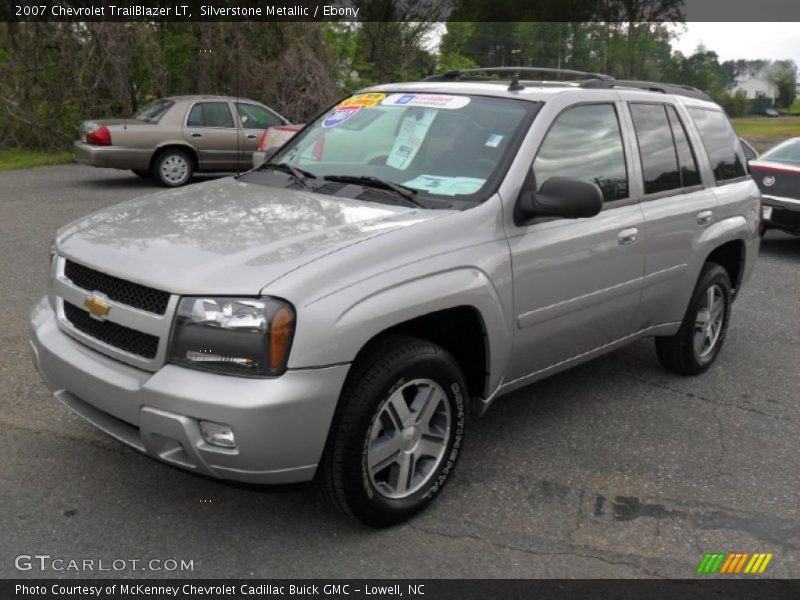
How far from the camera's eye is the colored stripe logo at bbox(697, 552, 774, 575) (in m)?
3.35

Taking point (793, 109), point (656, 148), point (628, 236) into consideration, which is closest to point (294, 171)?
point (628, 236)

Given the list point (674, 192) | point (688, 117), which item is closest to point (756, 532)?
point (674, 192)

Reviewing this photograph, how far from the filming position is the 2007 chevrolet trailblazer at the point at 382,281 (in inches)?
119

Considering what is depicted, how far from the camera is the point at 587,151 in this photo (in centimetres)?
442

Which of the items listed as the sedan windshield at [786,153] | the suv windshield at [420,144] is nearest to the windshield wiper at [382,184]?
the suv windshield at [420,144]

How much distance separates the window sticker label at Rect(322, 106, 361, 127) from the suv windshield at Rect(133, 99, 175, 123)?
984cm

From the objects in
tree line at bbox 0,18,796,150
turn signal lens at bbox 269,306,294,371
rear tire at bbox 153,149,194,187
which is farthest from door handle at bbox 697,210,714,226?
tree line at bbox 0,18,796,150

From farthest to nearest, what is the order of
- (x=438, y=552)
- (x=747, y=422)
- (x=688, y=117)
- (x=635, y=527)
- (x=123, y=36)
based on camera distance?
(x=123, y=36), (x=688, y=117), (x=747, y=422), (x=635, y=527), (x=438, y=552)

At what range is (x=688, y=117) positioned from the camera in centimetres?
533

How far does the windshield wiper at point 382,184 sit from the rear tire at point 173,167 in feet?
33.8

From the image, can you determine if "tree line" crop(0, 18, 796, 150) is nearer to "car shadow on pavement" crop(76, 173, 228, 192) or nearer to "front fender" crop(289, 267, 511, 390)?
"car shadow on pavement" crop(76, 173, 228, 192)

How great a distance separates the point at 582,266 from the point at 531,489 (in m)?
1.10

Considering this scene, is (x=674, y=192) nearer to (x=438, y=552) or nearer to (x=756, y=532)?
(x=756, y=532)

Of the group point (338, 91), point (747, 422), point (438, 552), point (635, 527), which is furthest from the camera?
point (338, 91)
